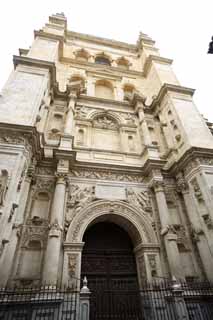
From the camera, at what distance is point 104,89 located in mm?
15438

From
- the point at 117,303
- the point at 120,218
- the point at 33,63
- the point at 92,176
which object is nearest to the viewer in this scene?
the point at 117,303

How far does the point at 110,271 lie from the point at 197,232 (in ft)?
12.6

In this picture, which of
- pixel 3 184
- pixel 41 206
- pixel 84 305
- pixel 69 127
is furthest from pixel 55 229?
pixel 69 127

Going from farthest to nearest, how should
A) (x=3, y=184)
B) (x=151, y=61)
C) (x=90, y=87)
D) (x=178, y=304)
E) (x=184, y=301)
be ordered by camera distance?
(x=151, y=61) → (x=90, y=87) → (x=3, y=184) → (x=184, y=301) → (x=178, y=304)

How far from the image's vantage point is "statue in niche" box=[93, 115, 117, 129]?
12.4 meters

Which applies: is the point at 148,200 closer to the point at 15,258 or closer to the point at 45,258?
the point at 45,258

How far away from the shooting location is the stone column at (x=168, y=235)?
7489 mm

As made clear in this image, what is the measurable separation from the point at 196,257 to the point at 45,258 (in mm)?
5874

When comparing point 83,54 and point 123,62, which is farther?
point 123,62

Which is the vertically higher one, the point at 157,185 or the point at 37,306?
the point at 157,185

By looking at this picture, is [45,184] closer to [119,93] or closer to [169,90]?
[119,93]

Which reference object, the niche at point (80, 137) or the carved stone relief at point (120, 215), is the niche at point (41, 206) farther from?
the niche at point (80, 137)

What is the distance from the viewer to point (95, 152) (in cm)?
1070

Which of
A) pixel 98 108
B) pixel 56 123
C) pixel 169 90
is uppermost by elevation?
pixel 169 90
